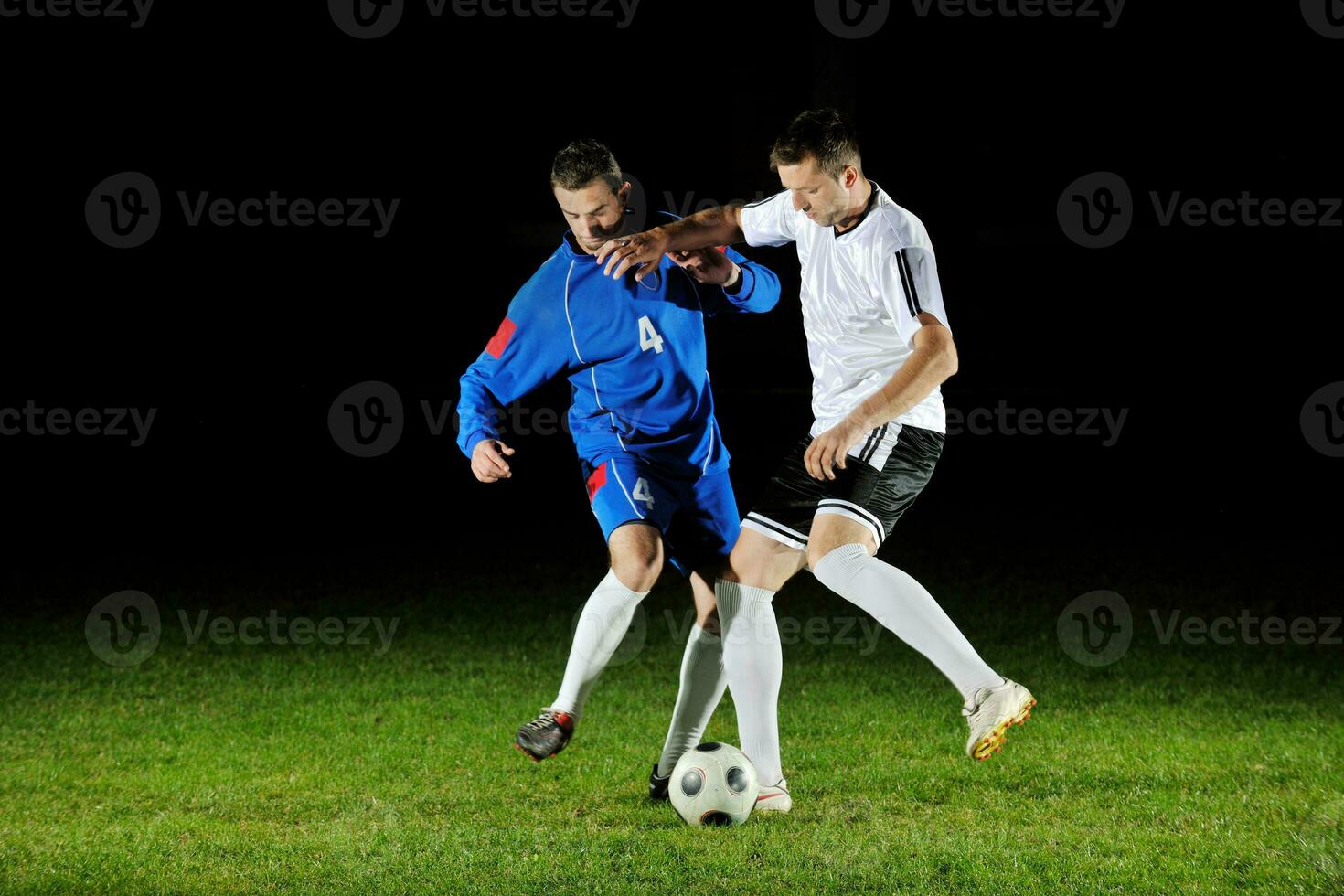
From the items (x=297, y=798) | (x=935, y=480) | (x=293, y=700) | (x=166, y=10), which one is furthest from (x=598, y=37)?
(x=297, y=798)

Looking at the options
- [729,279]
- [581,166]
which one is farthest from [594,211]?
[729,279]

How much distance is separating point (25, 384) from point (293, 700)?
336 inches

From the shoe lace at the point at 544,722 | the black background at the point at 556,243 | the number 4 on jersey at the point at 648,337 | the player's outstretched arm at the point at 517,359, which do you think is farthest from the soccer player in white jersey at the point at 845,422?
the black background at the point at 556,243

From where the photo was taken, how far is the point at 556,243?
14922mm

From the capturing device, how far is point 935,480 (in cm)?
1085

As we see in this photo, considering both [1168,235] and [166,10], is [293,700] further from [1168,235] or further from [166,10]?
[1168,235]

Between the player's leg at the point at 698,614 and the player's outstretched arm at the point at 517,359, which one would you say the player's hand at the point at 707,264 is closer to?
the player's outstretched arm at the point at 517,359

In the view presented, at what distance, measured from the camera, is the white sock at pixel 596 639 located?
394 centimetres

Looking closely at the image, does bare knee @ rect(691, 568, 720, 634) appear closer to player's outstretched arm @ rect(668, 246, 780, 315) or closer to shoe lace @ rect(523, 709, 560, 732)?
shoe lace @ rect(523, 709, 560, 732)

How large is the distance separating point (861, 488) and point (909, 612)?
0.39 m

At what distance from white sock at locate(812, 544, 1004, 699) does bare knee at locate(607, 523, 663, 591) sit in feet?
1.81

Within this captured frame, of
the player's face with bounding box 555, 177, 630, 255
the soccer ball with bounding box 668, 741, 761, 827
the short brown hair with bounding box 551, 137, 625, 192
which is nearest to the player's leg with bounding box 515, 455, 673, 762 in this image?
the soccer ball with bounding box 668, 741, 761, 827

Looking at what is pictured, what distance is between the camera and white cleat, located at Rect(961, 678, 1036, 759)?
337 cm

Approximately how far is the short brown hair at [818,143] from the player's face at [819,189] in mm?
16
